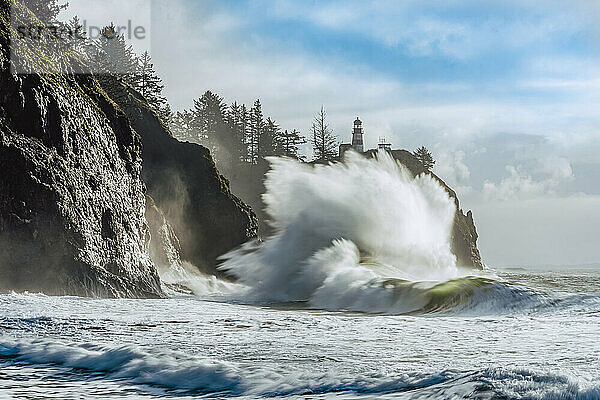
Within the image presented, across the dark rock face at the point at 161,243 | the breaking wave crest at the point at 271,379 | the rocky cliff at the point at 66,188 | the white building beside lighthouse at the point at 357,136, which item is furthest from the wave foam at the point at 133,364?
the white building beside lighthouse at the point at 357,136

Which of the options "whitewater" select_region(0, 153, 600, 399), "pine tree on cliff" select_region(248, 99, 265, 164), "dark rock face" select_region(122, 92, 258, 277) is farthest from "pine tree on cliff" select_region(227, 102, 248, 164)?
"whitewater" select_region(0, 153, 600, 399)

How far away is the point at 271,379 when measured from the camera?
6527 mm

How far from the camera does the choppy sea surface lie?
6.03 m

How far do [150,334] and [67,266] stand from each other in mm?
8554

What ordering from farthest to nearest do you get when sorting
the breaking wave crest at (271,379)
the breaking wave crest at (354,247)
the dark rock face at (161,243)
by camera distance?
the dark rock face at (161,243)
the breaking wave crest at (354,247)
the breaking wave crest at (271,379)

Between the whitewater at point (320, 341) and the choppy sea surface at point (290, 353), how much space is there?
0.07ft

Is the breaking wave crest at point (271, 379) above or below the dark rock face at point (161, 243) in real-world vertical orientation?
below

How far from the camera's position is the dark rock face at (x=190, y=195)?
30.4 meters

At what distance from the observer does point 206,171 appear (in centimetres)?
3259

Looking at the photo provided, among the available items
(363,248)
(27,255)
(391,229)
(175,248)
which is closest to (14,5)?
(27,255)

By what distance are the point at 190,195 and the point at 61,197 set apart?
14.3 meters

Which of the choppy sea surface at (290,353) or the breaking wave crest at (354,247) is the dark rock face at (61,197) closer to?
the choppy sea surface at (290,353)

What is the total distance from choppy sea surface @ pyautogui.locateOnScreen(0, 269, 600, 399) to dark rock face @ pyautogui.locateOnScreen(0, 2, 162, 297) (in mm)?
3227

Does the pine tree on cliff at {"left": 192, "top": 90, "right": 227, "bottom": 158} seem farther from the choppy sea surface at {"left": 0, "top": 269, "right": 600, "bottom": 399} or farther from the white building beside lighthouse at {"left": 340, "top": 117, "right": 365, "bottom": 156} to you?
the choppy sea surface at {"left": 0, "top": 269, "right": 600, "bottom": 399}
